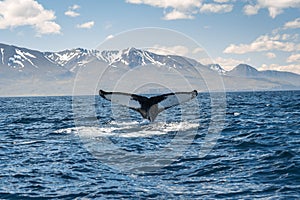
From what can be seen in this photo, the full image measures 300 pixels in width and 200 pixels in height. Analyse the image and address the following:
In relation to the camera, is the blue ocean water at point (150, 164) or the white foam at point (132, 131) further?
the white foam at point (132, 131)

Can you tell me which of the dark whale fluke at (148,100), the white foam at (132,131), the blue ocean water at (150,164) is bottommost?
the blue ocean water at (150,164)

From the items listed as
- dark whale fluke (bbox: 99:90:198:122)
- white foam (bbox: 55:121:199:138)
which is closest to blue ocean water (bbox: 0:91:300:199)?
white foam (bbox: 55:121:199:138)

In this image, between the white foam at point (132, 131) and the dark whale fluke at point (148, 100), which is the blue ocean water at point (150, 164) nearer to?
the white foam at point (132, 131)

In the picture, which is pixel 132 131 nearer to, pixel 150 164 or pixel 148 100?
pixel 148 100

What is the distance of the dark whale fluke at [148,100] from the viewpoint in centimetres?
1418

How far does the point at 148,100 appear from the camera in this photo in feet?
52.2

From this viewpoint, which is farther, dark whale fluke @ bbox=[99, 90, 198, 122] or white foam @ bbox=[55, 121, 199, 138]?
white foam @ bbox=[55, 121, 199, 138]

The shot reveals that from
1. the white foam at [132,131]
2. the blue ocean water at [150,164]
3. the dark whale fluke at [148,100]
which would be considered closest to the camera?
the blue ocean water at [150,164]

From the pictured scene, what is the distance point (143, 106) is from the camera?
16297 millimetres

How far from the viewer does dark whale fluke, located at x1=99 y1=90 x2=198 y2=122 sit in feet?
46.5

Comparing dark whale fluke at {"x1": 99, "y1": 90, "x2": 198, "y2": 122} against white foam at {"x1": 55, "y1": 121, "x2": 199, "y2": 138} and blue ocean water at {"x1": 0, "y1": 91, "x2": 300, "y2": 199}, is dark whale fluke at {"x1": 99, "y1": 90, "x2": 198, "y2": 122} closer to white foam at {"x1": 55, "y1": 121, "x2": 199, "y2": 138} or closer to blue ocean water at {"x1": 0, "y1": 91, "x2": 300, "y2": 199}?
blue ocean water at {"x1": 0, "y1": 91, "x2": 300, "y2": 199}

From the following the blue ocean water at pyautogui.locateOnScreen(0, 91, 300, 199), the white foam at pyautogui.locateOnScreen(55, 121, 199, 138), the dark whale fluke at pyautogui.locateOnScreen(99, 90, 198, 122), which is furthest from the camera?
the white foam at pyautogui.locateOnScreen(55, 121, 199, 138)

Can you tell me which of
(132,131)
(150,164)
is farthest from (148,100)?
(132,131)

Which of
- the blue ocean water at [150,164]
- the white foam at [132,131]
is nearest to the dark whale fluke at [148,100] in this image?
the blue ocean water at [150,164]
